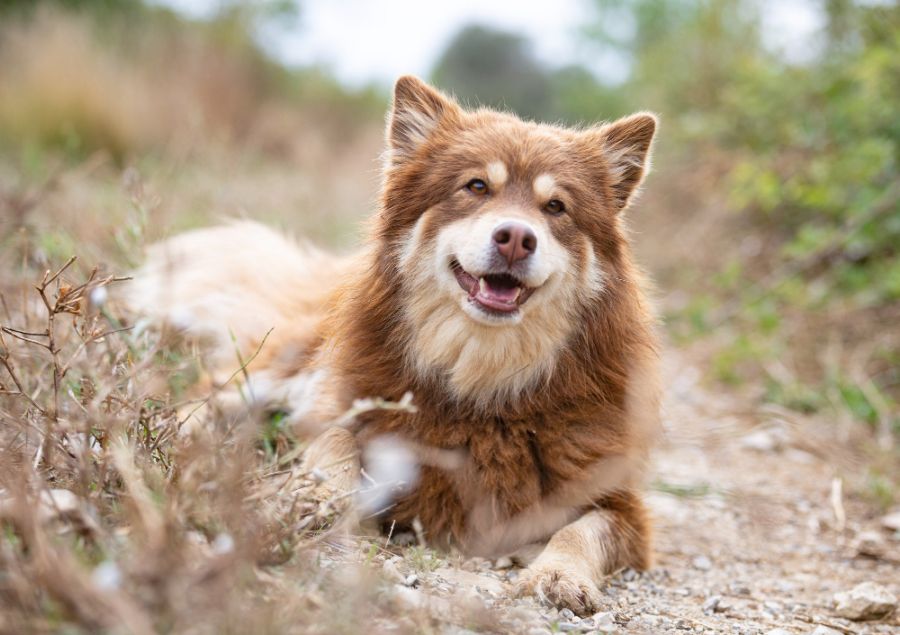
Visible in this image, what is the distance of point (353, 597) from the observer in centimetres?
196

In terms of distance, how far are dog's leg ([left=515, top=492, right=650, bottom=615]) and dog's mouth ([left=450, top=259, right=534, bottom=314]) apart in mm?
900

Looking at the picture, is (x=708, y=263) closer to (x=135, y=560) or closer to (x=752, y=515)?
(x=752, y=515)

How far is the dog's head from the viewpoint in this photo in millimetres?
3213

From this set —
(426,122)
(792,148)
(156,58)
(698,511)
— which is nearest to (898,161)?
(792,148)

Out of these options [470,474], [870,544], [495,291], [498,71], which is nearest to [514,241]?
[495,291]

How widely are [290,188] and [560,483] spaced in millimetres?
7523

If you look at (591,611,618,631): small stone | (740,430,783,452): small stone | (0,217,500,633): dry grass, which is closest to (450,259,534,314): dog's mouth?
(0,217,500,633): dry grass

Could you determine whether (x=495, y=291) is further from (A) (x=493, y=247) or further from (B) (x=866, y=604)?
(B) (x=866, y=604)

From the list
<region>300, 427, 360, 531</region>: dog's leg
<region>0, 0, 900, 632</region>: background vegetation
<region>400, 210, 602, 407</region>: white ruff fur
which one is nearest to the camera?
<region>0, 0, 900, 632</region>: background vegetation

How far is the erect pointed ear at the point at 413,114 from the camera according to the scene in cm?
363

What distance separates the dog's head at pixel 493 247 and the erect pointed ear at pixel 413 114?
13 millimetres

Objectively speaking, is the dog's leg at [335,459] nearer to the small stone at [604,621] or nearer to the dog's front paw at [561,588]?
the dog's front paw at [561,588]

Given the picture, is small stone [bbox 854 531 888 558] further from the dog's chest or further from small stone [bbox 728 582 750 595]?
the dog's chest

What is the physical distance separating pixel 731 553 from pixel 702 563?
0.24 metres
